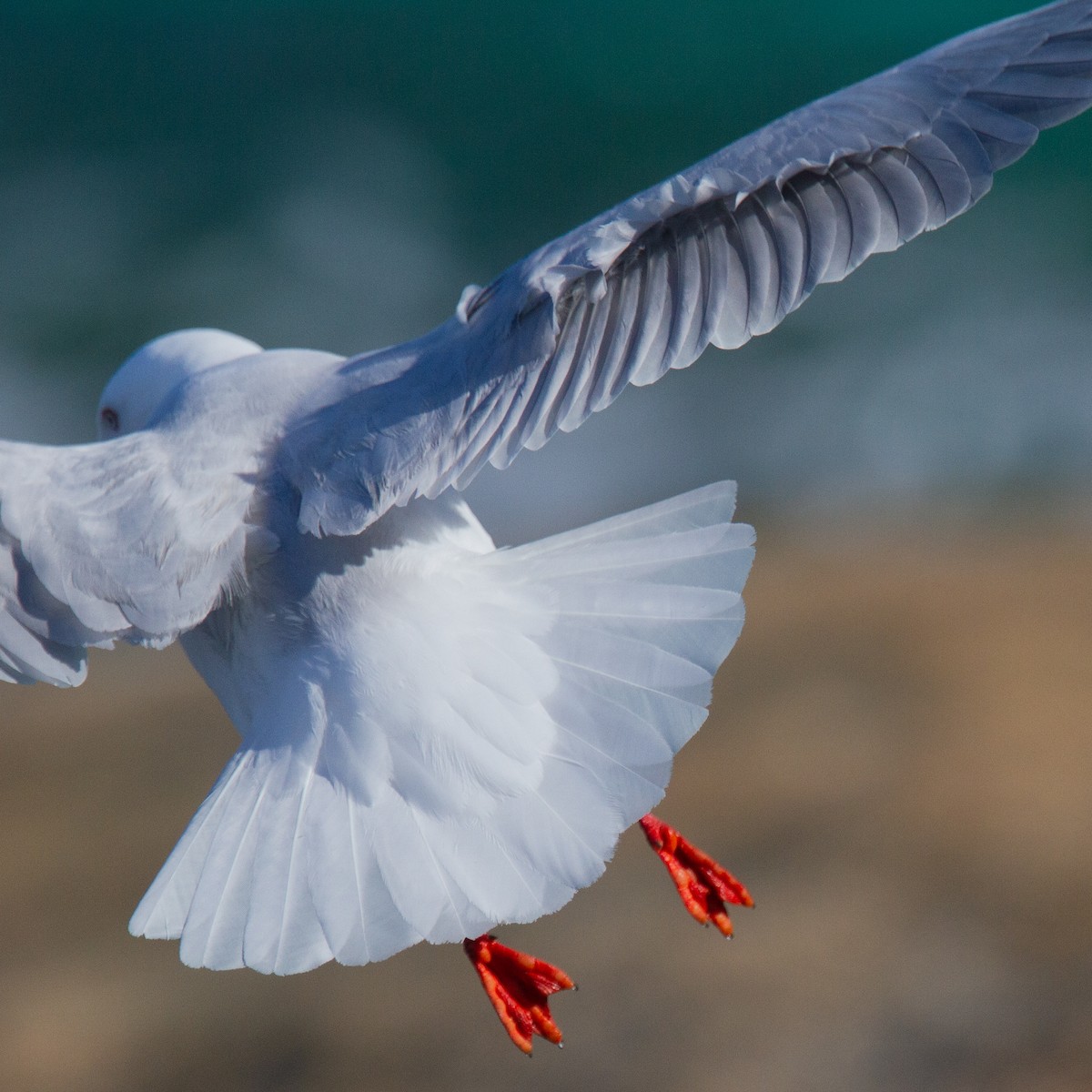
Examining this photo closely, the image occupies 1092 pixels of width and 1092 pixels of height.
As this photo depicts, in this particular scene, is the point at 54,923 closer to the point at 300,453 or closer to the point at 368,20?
the point at 300,453

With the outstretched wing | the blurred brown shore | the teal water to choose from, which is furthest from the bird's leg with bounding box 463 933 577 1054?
the teal water

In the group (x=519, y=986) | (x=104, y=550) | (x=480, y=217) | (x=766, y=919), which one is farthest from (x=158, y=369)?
(x=480, y=217)

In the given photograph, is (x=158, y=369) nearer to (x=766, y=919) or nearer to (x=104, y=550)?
(x=104, y=550)

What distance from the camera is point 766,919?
3.91 meters

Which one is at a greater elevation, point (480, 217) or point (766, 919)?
point (480, 217)

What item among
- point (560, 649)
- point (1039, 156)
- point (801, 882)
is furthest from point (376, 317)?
point (560, 649)

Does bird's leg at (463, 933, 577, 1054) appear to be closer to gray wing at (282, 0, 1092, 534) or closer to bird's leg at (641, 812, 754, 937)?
bird's leg at (641, 812, 754, 937)


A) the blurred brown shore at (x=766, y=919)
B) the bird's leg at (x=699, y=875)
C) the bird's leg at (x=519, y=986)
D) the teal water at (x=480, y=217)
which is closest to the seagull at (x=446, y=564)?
the bird's leg at (x=519, y=986)

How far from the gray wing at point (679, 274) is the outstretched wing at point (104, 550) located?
0.14m

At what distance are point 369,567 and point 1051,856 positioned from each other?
94.7 inches

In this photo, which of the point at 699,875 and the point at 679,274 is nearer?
the point at 679,274

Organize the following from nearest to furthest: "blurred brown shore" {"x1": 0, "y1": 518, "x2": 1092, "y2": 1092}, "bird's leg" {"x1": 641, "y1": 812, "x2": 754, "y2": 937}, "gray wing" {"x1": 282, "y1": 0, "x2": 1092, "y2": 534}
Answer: "gray wing" {"x1": 282, "y1": 0, "x2": 1092, "y2": 534}, "bird's leg" {"x1": 641, "y1": 812, "x2": 754, "y2": 937}, "blurred brown shore" {"x1": 0, "y1": 518, "x2": 1092, "y2": 1092}

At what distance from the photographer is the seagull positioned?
201cm

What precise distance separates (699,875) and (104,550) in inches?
44.6
